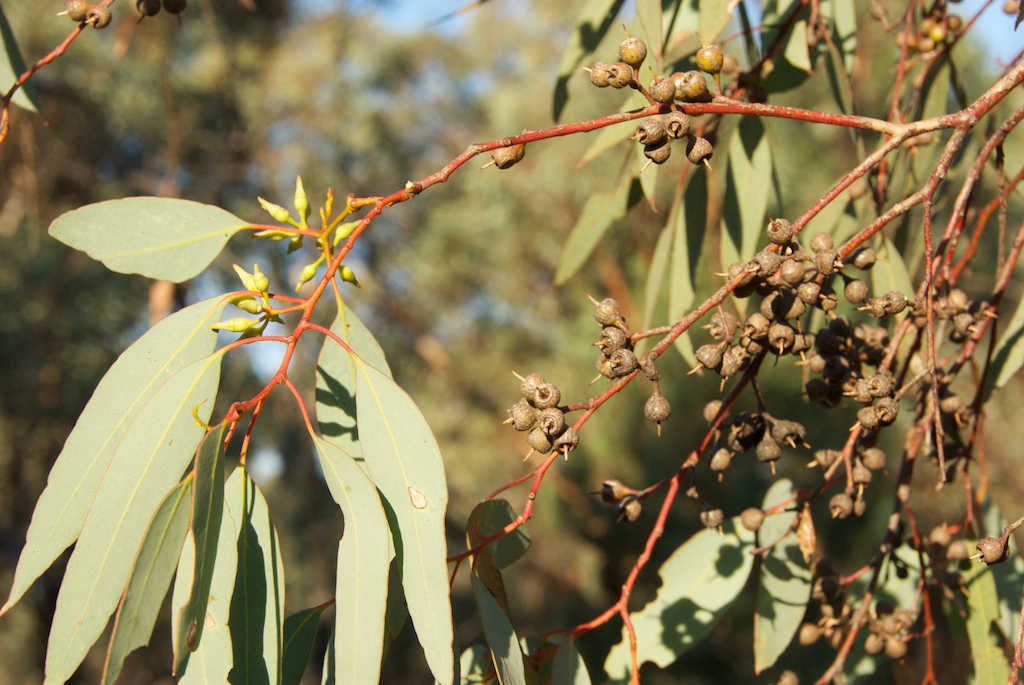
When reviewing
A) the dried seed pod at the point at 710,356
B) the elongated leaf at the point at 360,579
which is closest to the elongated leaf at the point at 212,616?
the elongated leaf at the point at 360,579

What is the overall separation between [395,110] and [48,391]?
3.93 m

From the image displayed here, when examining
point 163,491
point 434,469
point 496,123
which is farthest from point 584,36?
point 496,123

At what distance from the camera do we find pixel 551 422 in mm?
Result: 676

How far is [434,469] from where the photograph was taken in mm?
745

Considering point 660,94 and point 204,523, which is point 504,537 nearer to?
point 204,523

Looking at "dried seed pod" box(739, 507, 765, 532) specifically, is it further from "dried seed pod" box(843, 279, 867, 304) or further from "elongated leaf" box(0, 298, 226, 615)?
"elongated leaf" box(0, 298, 226, 615)

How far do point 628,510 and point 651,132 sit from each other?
0.44 meters

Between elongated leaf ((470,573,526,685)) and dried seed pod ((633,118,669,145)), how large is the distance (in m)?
0.48

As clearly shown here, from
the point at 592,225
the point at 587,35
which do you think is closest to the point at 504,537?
the point at 592,225

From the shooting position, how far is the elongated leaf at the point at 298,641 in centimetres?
88

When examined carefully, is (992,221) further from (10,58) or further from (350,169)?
(10,58)

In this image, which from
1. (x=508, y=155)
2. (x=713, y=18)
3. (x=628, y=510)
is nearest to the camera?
(x=508, y=155)

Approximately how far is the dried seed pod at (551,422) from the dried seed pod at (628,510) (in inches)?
8.4

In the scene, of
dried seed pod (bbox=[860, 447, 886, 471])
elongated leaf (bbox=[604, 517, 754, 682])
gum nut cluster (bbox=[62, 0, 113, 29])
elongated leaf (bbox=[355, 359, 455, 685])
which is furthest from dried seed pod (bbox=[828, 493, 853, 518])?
gum nut cluster (bbox=[62, 0, 113, 29])
